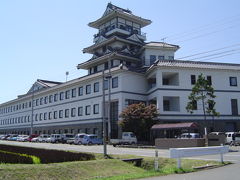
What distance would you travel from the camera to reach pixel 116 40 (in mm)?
54844

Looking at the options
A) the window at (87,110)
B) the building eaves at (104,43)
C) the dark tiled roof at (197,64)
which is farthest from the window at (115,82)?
the building eaves at (104,43)

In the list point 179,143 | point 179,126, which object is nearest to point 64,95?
point 179,126

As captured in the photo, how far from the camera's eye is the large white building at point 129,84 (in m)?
44.4

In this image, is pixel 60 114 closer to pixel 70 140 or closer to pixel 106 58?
pixel 70 140

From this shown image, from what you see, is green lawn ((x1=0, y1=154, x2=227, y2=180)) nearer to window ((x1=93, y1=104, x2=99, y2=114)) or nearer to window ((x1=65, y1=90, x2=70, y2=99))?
window ((x1=93, y1=104, x2=99, y2=114))

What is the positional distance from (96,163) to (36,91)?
64166mm

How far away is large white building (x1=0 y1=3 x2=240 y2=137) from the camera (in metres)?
44.4

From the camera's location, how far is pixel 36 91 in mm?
74125

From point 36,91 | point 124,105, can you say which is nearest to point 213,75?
point 124,105

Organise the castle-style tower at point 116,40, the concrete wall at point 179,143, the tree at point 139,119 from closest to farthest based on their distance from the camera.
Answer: the concrete wall at point 179,143 < the tree at point 139,119 < the castle-style tower at point 116,40

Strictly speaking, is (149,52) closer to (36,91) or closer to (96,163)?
(36,91)

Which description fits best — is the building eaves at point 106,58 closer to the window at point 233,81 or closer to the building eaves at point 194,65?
the building eaves at point 194,65

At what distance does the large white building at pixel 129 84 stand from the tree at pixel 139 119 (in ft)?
8.83

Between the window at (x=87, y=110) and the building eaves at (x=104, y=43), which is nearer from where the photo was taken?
the window at (x=87, y=110)
